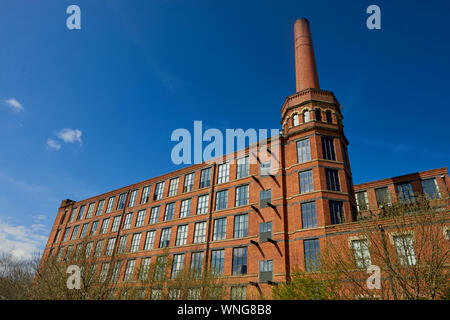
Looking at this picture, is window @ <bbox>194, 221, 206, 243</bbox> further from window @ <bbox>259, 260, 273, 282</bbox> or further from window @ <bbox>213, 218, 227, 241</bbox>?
window @ <bbox>259, 260, 273, 282</bbox>

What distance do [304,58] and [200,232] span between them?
91.3ft

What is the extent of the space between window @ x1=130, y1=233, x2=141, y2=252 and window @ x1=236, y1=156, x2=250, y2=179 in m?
17.7

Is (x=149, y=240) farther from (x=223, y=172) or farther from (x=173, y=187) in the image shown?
(x=223, y=172)

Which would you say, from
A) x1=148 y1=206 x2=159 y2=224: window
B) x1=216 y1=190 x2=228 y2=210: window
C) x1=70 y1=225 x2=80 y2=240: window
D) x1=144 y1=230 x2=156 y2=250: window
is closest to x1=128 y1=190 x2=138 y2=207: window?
x1=148 y1=206 x2=159 y2=224: window

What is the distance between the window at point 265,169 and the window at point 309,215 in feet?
20.0

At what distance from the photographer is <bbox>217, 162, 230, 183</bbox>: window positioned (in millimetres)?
34844

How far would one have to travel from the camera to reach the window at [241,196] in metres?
31.4

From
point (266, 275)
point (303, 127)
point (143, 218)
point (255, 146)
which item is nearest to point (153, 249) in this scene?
point (143, 218)

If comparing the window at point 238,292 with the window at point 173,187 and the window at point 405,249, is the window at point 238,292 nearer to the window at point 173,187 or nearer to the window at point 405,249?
the window at point 405,249

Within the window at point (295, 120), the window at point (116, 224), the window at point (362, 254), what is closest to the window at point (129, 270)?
the window at point (116, 224)

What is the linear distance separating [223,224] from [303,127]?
14573 millimetres

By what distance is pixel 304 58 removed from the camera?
37.8 m

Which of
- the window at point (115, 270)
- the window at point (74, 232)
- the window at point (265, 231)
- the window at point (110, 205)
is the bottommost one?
the window at point (115, 270)
